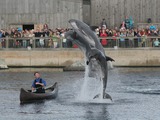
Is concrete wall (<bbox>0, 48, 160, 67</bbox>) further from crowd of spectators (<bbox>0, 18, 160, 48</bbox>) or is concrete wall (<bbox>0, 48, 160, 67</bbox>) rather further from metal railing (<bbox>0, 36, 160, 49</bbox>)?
→ crowd of spectators (<bbox>0, 18, 160, 48</bbox>)

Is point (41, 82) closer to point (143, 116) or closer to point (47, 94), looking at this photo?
point (47, 94)

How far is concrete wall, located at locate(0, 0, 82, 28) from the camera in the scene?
73438 millimetres

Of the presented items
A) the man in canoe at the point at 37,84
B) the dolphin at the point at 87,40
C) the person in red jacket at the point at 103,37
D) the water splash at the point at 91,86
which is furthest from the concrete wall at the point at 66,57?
the dolphin at the point at 87,40

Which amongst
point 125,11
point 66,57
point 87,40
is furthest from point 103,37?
point 87,40

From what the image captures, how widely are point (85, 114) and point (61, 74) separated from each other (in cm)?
2162

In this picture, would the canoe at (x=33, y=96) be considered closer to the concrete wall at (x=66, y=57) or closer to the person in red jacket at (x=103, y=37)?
the person in red jacket at (x=103, y=37)

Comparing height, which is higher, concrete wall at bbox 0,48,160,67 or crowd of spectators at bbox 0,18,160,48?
crowd of spectators at bbox 0,18,160,48

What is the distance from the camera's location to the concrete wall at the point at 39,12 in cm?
7344

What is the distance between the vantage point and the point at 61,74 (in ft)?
206

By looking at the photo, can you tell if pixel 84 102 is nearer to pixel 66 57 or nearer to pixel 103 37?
pixel 103 37

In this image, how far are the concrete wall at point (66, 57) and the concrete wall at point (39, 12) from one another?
7.52m

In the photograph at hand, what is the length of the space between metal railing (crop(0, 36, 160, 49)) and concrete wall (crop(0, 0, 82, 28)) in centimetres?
891

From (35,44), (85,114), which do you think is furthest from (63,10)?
(85,114)

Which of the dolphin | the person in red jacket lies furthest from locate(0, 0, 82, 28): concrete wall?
the dolphin
